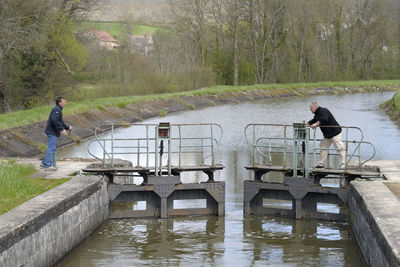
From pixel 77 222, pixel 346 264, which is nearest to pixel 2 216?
pixel 77 222

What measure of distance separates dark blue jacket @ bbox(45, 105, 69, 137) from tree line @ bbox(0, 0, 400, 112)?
623 inches

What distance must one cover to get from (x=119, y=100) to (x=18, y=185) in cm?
3126

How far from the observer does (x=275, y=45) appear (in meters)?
77.2

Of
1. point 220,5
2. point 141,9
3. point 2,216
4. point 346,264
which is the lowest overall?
point 346,264

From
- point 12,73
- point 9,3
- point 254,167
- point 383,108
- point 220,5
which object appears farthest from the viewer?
point 220,5

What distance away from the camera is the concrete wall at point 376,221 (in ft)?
34.5

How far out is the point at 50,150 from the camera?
17.5 meters

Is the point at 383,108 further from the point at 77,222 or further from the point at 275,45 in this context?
the point at 77,222

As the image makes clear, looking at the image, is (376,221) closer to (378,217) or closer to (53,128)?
(378,217)

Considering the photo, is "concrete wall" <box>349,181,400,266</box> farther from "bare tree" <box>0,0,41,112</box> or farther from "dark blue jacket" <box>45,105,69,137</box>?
"bare tree" <box>0,0,41,112</box>

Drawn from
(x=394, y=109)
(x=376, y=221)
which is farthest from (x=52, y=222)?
(x=394, y=109)

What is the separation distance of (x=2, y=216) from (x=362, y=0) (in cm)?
8227

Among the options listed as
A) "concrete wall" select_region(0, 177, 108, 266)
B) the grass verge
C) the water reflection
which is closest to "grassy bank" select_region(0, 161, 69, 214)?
"concrete wall" select_region(0, 177, 108, 266)

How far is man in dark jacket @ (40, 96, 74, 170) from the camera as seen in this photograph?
1717 centimetres
